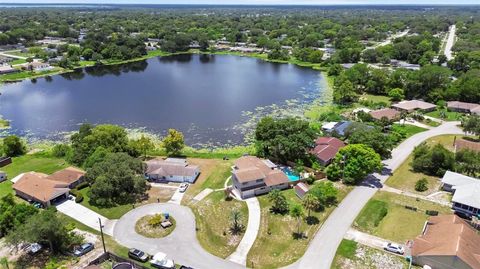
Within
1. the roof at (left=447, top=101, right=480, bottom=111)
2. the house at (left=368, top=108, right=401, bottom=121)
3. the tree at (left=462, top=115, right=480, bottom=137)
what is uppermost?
the tree at (left=462, top=115, right=480, bottom=137)

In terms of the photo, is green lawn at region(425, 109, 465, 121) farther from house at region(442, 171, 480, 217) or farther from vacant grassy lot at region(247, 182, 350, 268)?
vacant grassy lot at region(247, 182, 350, 268)

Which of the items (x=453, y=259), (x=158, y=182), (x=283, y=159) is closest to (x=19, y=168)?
(x=158, y=182)

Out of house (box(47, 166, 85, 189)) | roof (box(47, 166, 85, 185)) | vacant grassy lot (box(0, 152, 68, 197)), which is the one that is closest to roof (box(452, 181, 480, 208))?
house (box(47, 166, 85, 189))

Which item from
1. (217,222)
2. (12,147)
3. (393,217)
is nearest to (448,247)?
(393,217)

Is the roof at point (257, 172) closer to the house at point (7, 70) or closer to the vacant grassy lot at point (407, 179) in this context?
the vacant grassy lot at point (407, 179)

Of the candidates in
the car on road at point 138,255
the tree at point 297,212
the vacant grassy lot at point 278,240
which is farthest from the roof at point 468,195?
the car on road at point 138,255

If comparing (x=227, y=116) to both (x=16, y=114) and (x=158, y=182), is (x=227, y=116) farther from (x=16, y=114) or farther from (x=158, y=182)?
(x=16, y=114)
